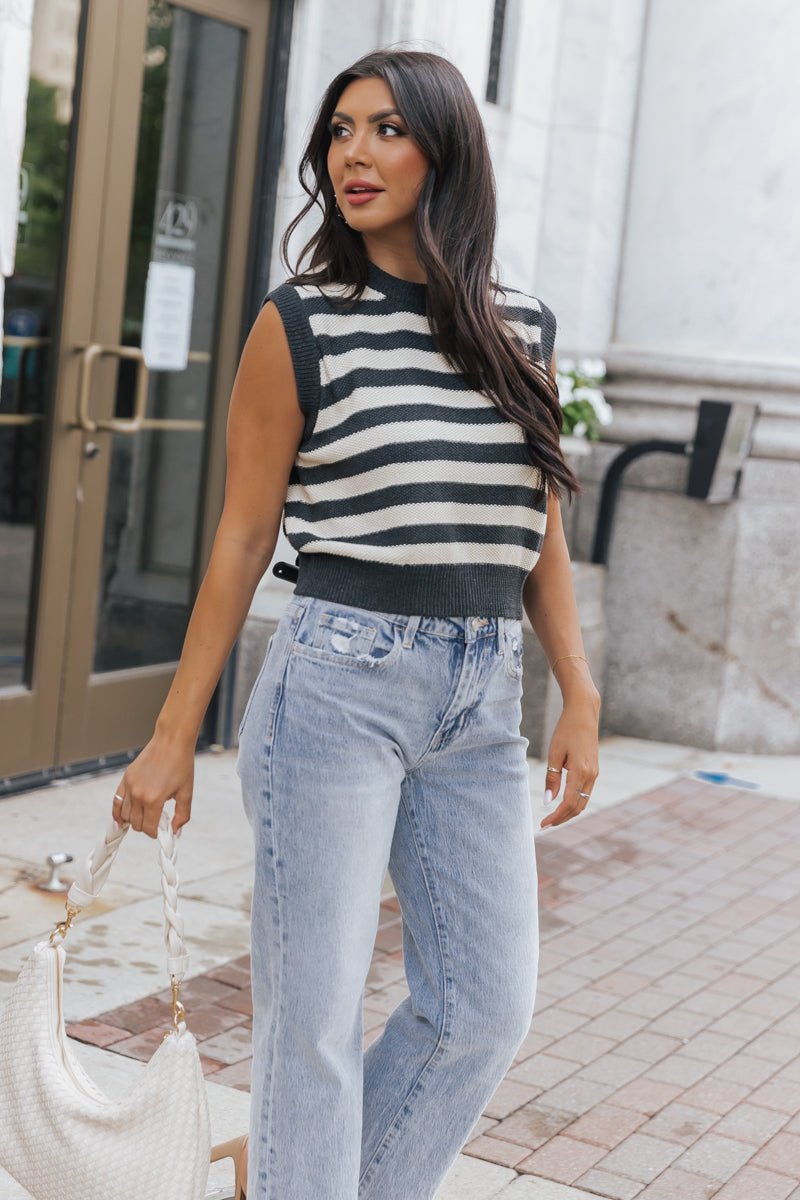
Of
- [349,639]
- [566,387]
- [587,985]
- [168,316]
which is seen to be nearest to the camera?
[349,639]

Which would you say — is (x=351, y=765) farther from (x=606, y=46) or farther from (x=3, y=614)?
(x=606, y=46)

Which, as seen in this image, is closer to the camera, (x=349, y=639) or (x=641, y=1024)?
(x=349, y=639)

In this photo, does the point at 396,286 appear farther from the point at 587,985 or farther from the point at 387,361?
the point at 587,985

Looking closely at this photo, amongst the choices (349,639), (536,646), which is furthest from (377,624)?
(536,646)

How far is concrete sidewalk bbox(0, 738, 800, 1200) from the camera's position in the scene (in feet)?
11.3

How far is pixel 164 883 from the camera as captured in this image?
2.25 meters

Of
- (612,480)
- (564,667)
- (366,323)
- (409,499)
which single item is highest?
(366,323)

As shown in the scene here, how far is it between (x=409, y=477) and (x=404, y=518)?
0.18 feet

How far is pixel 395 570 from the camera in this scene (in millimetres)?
2252

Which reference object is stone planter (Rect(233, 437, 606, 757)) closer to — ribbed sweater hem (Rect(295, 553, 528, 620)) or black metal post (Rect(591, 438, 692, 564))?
black metal post (Rect(591, 438, 692, 564))

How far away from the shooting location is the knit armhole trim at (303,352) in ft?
7.34

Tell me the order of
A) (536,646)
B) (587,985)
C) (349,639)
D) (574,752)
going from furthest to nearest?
(536,646) < (587,985) < (574,752) < (349,639)

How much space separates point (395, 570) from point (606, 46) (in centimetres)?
582

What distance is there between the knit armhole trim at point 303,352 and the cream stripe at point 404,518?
15cm
